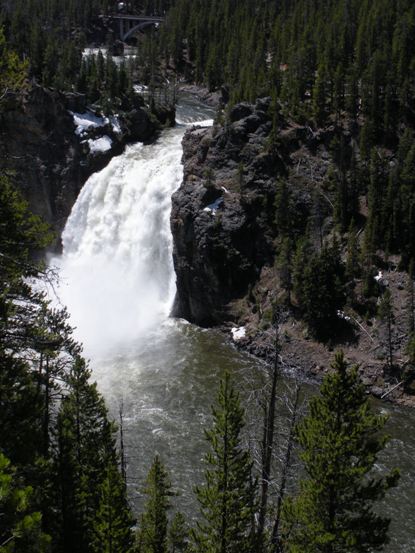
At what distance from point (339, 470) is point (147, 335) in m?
40.4

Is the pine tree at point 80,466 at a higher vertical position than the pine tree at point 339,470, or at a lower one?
lower

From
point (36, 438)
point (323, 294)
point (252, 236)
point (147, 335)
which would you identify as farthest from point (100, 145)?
point (36, 438)

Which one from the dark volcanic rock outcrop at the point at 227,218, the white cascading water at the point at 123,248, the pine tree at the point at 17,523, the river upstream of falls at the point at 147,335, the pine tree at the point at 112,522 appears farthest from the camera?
the white cascading water at the point at 123,248

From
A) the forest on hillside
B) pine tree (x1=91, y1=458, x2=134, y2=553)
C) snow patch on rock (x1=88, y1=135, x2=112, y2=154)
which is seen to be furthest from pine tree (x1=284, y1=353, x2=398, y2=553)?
snow patch on rock (x1=88, y1=135, x2=112, y2=154)

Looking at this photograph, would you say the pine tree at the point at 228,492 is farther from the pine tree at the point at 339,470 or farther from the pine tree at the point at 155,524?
the pine tree at the point at 155,524

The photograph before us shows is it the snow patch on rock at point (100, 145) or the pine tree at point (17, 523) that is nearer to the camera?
the pine tree at point (17, 523)

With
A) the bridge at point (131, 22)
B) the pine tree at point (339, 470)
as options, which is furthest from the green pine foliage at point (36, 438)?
the bridge at point (131, 22)

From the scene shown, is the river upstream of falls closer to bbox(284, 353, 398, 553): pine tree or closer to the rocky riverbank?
the rocky riverbank

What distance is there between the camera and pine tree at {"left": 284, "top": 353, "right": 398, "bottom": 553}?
18.7 metres

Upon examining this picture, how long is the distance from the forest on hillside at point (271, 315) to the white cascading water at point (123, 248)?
275 inches

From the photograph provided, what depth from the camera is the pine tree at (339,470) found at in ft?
61.5

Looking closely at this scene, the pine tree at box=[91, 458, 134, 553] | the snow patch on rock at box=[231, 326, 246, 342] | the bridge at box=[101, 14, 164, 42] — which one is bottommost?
the snow patch on rock at box=[231, 326, 246, 342]

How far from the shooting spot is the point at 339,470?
18734 mm

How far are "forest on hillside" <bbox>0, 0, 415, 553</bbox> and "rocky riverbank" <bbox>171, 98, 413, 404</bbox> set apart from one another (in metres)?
1.32
